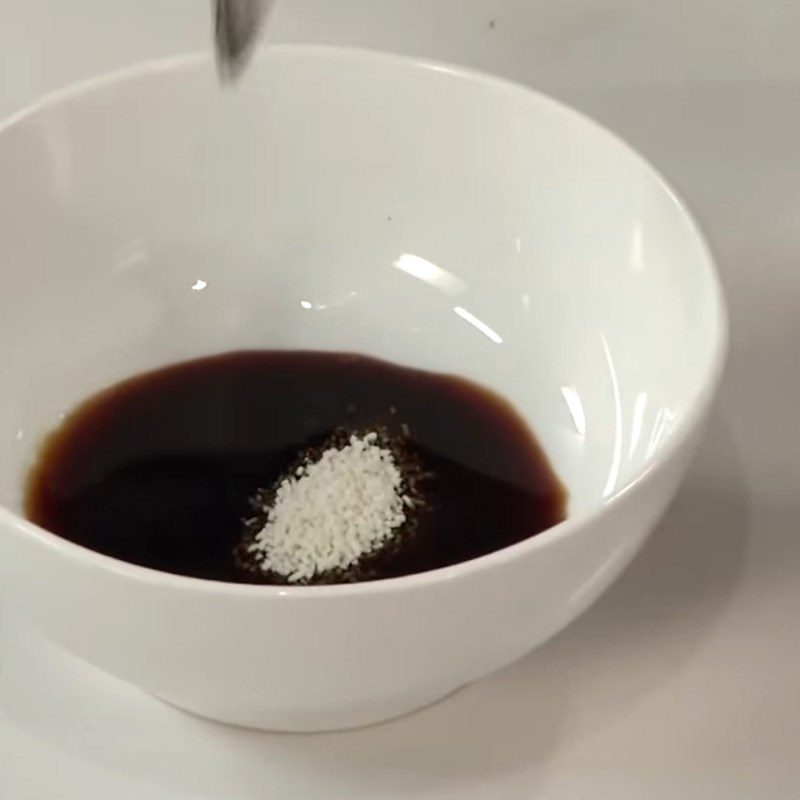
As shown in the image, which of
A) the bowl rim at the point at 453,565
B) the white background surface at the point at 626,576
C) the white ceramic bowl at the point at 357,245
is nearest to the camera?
the bowl rim at the point at 453,565

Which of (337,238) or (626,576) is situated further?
(337,238)

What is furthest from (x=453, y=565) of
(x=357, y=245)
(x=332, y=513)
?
(x=357, y=245)

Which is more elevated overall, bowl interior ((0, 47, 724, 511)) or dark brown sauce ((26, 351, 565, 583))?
bowl interior ((0, 47, 724, 511))

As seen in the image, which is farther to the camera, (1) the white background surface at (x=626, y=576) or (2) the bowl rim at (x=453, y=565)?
(1) the white background surface at (x=626, y=576)

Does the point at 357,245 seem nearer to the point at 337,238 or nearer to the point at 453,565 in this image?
the point at 337,238

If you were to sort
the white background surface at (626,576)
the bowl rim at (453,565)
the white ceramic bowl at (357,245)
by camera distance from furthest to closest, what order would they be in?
the white ceramic bowl at (357,245), the white background surface at (626,576), the bowl rim at (453,565)

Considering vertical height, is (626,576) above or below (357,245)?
below
